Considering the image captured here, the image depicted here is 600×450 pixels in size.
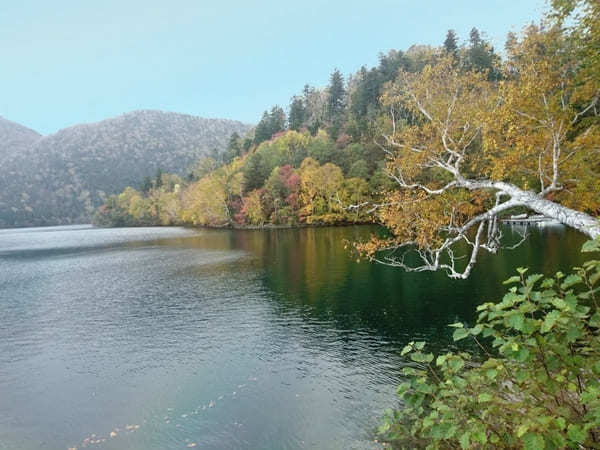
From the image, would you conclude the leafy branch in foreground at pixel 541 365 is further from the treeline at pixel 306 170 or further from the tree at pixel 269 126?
the tree at pixel 269 126

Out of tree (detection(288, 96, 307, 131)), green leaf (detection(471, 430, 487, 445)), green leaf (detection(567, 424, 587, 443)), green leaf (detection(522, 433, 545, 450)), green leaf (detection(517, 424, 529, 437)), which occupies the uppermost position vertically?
tree (detection(288, 96, 307, 131))

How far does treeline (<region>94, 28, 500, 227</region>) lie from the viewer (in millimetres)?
87875

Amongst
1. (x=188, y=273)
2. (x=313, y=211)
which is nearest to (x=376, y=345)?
(x=188, y=273)

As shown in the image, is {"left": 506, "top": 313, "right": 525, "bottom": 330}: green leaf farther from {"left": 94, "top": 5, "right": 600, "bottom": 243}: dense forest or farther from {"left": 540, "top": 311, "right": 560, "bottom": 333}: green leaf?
{"left": 94, "top": 5, "right": 600, "bottom": 243}: dense forest

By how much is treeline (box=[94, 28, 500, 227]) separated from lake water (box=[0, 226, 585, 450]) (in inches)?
1311

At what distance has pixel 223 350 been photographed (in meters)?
19.8

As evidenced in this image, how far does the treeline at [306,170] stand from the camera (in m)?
87.9

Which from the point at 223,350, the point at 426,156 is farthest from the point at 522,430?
the point at 223,350

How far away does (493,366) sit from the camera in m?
6.25

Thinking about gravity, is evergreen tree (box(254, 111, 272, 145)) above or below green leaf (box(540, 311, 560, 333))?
above

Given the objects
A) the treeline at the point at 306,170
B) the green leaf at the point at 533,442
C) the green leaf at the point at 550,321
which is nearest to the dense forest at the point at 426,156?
the treeline at the point at 306,170

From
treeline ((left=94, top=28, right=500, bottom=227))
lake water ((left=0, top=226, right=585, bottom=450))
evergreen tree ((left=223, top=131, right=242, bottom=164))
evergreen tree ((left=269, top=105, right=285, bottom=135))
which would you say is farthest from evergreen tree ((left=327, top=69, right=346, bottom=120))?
lake water ((left=0, top=226, right=585, bottom=450))

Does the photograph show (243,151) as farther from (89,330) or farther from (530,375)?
(530,375)

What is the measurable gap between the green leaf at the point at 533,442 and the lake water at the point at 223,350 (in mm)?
7718
